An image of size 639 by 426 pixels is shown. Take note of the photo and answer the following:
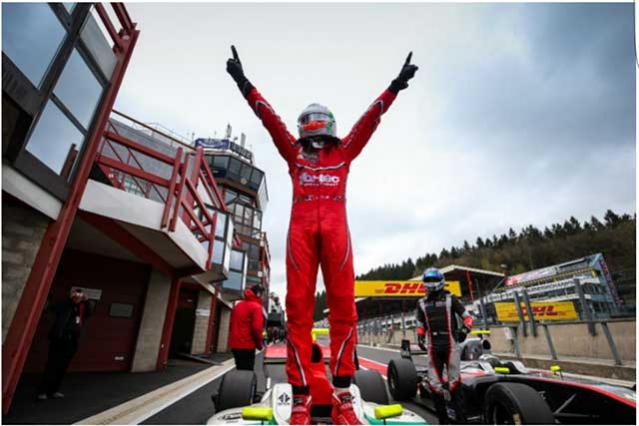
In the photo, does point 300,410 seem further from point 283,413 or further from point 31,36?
point 31,36

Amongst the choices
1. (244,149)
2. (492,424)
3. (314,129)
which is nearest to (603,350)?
(492,424)

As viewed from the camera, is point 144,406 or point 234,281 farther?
point 234,281

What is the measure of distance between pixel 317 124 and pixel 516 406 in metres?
2.46

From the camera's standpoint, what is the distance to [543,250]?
52000 millimetres

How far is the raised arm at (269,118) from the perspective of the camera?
2.47 m

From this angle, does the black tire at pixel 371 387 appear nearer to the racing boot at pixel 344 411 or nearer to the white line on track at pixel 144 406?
the racing boot at pixel 344 411

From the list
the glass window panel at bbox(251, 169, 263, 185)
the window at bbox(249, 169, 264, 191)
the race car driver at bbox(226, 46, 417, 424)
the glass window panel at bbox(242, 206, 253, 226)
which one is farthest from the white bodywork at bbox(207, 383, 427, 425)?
the glass window panel at bbox(251, 169, 263, 185)

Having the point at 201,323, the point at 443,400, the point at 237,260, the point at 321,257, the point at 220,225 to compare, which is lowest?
the point at 443,400

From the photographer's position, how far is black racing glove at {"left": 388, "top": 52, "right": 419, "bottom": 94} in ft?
7.97

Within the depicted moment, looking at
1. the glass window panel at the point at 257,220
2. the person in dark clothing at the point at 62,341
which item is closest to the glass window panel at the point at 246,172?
the glass window panel at the point at 257,220

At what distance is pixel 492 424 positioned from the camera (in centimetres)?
243

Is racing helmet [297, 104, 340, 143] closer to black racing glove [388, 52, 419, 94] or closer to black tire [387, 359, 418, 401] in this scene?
black racing glove [388, 52, 419, 94]

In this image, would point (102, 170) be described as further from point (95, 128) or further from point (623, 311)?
point (623, 311)

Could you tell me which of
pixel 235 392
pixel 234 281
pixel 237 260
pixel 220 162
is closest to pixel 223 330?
pixel 234 281
